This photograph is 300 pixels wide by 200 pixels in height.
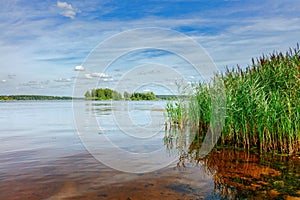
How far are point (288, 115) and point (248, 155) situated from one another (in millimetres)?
1611

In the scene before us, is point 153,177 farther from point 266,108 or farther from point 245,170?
point 266,108

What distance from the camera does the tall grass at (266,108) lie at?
802 centimetres

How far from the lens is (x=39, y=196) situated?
4863 millimetres

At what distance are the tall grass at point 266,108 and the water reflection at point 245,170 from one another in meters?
0.57

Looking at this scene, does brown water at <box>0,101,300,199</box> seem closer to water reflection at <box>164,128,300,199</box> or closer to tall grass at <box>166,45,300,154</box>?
water reflection at <box>164,128,300,199</box>

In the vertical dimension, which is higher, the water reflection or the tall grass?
the tall grass

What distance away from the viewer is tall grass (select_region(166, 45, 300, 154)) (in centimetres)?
802

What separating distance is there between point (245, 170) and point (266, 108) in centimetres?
239

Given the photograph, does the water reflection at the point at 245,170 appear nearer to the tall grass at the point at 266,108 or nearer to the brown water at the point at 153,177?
A: the brown water at the point at 153,177

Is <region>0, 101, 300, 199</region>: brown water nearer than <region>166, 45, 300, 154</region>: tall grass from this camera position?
Yes

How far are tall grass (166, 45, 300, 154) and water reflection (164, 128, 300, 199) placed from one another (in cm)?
57

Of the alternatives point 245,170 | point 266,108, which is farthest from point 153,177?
point 266,108

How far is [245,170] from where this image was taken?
655 centimetres

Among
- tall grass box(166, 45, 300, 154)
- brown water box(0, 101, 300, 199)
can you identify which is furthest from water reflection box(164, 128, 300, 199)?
tall grass box(166, 45, 300, 154)
